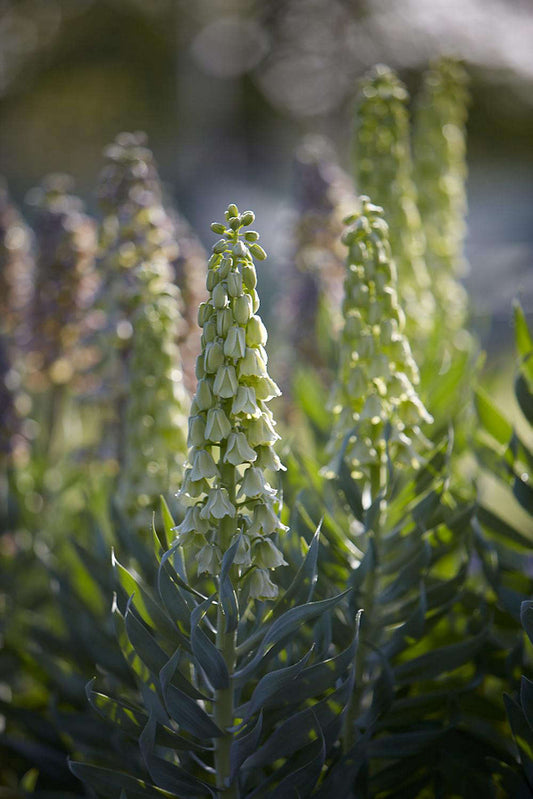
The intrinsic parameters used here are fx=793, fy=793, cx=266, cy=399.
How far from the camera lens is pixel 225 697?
142cm

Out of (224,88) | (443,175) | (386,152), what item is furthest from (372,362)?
(224,88)

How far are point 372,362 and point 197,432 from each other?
1.52 feet

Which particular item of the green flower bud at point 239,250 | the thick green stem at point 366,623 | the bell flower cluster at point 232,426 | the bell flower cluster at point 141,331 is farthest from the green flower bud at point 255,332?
the bell flower cluster at point 141,331

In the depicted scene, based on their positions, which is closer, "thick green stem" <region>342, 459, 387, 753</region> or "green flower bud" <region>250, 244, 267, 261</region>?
"green flower bud" <region>250, 244, 267, 261</region>

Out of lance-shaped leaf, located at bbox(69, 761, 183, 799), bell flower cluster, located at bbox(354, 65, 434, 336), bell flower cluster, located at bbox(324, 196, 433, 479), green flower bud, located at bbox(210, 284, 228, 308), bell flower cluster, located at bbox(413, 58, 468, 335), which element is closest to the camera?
green flower bud, located at bbox(210, 284, 228, 308)

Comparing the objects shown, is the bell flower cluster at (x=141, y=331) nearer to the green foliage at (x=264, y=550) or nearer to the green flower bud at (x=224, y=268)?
the green foliage at (x=264, y=550)

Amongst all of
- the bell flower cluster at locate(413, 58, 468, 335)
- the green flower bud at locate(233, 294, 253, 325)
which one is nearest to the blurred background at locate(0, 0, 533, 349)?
the bell flower cluster at locate(413, 58, 468, 335)

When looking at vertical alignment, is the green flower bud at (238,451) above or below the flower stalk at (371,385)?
below

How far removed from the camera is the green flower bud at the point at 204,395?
130cm

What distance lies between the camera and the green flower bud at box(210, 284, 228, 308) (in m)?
1.27

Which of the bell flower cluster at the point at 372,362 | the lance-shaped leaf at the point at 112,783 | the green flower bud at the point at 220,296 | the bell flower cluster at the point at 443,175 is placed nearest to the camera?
the green flower bud at the point at 220,296

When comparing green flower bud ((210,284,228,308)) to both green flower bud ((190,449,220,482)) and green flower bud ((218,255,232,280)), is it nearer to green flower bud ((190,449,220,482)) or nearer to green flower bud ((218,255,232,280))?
green flower bud ((218,255,232,280))

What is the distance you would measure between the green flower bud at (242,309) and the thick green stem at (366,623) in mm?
526

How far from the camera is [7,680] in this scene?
2398 mm
